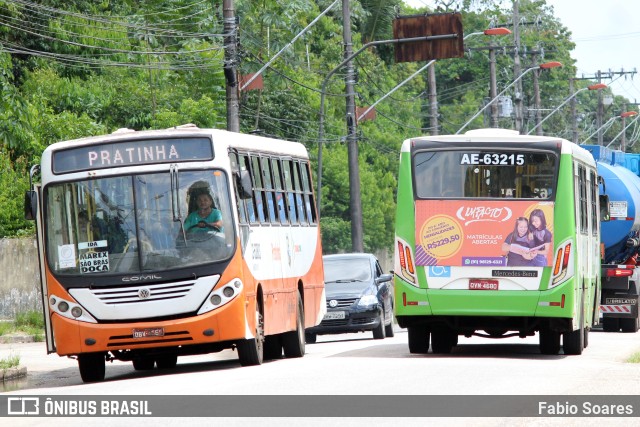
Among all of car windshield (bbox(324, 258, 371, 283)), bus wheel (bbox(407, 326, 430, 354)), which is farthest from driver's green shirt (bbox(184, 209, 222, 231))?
car windshield (bbox(324, 258, 371, 283))

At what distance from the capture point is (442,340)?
72.8 ft

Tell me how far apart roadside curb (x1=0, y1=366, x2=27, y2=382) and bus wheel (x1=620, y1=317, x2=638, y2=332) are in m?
15.9

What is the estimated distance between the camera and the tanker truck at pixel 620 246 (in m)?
32.7

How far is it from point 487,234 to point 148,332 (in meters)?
4.88

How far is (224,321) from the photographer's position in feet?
61.0

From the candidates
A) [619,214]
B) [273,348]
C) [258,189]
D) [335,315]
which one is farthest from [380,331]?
[258,189]

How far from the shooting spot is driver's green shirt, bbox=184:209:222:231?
18.7 meters

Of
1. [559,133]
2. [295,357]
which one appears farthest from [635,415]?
[559,133]

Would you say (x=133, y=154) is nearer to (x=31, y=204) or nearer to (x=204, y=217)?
(x=204, y=217)

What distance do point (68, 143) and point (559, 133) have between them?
10148cm

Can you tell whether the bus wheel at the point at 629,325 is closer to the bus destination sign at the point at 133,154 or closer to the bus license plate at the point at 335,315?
the bus license plate at the point at 335,315

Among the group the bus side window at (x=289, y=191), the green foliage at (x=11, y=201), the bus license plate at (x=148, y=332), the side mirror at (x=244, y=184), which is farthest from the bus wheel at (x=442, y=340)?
the green foliage at (x=11, y=201)

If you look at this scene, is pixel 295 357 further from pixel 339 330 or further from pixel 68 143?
pixel 339 330

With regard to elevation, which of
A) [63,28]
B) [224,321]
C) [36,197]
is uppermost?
[63,28]
